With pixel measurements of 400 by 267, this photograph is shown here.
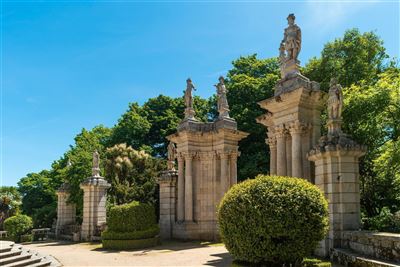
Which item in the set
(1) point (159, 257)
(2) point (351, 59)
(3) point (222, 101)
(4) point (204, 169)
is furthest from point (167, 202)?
(2) point (351, 59)

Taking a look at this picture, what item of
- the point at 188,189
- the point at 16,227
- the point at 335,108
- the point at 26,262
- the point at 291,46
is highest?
the point at 291,46

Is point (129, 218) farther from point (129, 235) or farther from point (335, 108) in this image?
point (335, 108)

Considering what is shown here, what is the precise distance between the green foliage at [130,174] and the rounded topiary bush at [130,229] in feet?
26.5

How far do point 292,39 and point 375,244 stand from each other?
26.1 feet

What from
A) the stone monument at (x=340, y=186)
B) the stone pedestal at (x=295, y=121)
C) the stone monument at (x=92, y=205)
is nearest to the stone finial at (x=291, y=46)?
the stone pedestal at (x=295, y=121)

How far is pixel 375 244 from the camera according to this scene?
959 centimetres

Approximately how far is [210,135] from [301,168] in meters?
7.18

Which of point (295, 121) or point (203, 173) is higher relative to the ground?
point (295, 121)

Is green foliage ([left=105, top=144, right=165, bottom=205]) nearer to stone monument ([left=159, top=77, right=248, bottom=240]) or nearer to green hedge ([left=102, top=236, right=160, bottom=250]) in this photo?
stone monument ([left=159, top=77, right=248, bottom=240])

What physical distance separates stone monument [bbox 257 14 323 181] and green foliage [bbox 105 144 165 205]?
46.5 feet

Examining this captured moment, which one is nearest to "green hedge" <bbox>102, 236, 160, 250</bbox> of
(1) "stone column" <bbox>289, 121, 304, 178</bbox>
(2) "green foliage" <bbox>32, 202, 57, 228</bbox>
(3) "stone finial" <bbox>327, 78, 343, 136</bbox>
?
(1) "stone column" <bbox>289, 121, 304, 178</bbox>

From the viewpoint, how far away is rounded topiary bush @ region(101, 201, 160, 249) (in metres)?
17.7

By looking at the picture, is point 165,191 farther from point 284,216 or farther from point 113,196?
point 284,216

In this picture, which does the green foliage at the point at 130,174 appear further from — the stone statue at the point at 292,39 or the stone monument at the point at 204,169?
the stone statue at the point at 292,39
